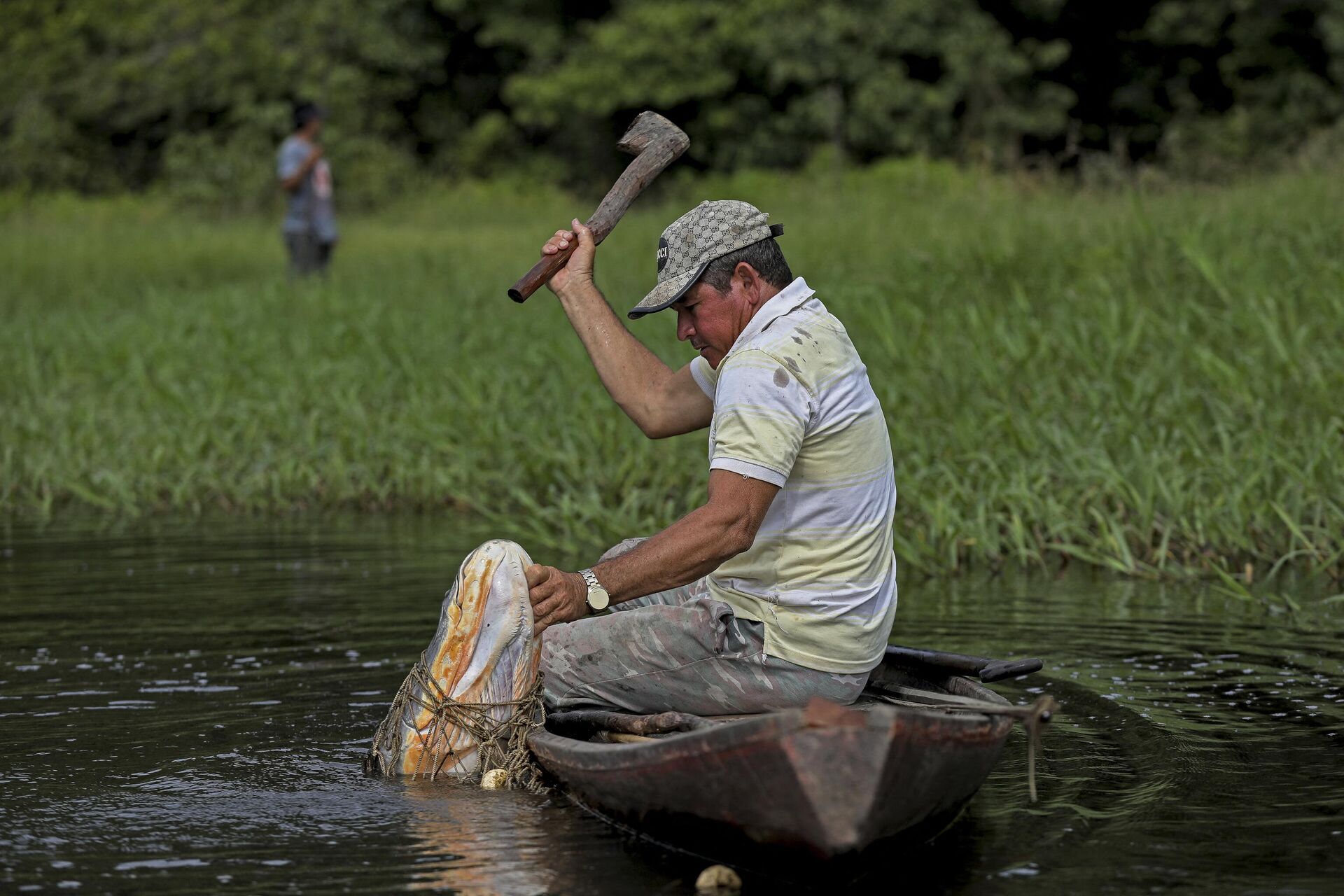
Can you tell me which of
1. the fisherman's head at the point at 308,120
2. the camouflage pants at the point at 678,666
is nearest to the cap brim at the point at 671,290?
the camouflage pants at the point at 678,666

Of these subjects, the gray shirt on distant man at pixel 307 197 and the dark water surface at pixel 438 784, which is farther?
the gray shirt on distant man at pixel 307 197

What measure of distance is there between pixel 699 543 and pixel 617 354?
1.08m

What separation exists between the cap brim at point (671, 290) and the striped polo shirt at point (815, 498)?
0.18 metres

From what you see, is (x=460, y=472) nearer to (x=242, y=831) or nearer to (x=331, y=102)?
(x=242, y=831)

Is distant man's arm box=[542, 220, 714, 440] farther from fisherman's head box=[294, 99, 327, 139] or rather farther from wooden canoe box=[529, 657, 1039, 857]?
fisherman's head box=[294, 99, 327, 139]

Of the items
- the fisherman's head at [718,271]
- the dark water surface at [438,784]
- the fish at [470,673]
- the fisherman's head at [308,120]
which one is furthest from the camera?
the fisherman's head at [308,120]

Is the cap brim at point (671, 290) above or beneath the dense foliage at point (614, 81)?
beneath

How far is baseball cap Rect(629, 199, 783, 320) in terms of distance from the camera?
13.6 ft

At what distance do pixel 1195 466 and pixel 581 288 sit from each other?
3563 millimetres

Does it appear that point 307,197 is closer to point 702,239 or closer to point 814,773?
point 702,239

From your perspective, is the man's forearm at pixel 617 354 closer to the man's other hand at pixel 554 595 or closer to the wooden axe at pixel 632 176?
the wooden axe at pixel 632 176

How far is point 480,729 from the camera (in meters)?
4.52

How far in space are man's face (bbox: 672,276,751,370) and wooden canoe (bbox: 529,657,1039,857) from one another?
957mm

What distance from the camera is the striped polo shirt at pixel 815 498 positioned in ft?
13.1
